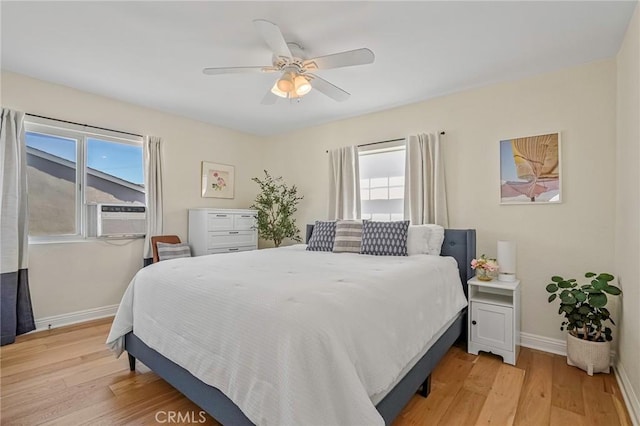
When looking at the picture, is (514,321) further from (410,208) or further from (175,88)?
(175,88)

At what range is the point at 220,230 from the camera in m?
4.18

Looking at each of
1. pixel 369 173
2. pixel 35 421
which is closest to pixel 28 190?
pixel 35 421

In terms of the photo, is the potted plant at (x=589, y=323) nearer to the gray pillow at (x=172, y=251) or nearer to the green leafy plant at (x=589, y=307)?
the green leafy plant at (x=589, y=307)

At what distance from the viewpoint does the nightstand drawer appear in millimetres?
2439

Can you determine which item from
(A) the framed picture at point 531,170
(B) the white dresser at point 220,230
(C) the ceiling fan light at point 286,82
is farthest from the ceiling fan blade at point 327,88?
(B) the white dresser at point 220,230

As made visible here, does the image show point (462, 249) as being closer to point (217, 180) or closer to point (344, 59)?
point (344, 59)

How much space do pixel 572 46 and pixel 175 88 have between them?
365 cm

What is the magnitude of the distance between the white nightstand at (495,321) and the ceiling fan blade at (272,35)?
96.1 inches

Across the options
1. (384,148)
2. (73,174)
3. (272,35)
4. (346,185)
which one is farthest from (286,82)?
Result: (73,174)

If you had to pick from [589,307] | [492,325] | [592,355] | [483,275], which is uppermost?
[483,275]

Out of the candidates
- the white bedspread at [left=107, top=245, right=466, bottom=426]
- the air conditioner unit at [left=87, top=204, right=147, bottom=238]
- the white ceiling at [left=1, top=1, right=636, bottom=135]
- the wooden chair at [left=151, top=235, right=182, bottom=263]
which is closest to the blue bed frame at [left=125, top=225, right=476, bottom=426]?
the white bedspread at [left=107, top=245, right=466, bottom=426]

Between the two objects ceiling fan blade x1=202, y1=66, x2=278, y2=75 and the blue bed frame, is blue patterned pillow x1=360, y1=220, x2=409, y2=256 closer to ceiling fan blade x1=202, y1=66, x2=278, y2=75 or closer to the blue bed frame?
the blue bed frame

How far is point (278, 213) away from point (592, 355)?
147 inches

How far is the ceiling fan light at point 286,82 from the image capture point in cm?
235
